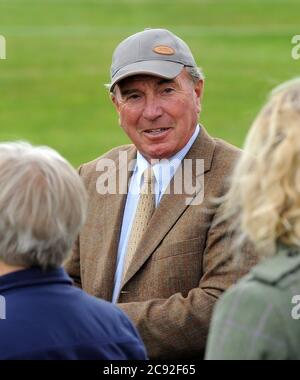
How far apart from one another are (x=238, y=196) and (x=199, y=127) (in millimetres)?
1717

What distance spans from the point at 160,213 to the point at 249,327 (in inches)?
70.3

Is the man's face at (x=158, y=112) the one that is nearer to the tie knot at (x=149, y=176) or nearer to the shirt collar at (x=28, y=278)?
the tie knot at (x=149, y=176)

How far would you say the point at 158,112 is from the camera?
14.5 ft

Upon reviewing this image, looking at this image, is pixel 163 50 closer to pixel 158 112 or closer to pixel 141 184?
pixel 158 112

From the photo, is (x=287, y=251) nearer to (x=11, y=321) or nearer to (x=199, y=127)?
(x=11, y=321)

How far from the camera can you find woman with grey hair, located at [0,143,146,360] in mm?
2979

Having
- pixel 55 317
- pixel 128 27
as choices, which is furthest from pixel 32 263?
pixel 128 27

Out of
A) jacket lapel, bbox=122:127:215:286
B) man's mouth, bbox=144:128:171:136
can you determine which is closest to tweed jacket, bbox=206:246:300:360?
jacket lapel, bbox=122:127:215:286

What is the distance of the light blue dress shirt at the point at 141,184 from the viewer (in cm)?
434

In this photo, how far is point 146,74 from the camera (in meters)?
4.43

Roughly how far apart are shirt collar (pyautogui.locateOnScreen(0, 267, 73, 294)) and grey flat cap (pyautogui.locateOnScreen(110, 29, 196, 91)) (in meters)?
1.54

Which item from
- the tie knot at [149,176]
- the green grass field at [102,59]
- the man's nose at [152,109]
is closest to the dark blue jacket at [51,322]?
the tie knot at [149,176]

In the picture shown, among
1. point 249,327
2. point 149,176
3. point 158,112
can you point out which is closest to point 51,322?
point 249,327

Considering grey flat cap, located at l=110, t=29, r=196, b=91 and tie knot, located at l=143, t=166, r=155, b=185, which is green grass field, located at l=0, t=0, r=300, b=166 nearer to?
grey flat cap, located at l=110, t=29, r=196, b=91
